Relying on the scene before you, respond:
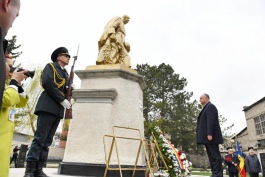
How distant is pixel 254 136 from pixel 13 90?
4681 centimetres

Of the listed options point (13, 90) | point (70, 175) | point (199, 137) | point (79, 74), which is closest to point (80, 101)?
point (79, 74)

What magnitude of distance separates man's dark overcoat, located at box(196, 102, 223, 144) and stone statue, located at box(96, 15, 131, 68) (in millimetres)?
3151

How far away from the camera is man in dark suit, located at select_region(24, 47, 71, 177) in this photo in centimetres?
347

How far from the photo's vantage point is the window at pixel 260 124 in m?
38.3

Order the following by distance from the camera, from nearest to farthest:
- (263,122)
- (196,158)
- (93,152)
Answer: (93,152)
(263,122)
(196,158)

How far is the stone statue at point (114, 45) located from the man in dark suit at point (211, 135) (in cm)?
320

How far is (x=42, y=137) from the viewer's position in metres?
3.55

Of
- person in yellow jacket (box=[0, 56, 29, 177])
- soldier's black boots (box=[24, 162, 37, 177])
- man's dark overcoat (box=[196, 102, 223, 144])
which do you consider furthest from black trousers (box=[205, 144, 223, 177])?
person in yellow jacket (box=[0, 56, 29, 177])

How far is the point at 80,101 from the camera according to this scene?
6027mm

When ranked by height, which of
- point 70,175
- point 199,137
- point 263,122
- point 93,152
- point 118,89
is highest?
point 263,122

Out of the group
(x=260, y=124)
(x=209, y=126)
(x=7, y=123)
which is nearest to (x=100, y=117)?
(x=209, y=126)

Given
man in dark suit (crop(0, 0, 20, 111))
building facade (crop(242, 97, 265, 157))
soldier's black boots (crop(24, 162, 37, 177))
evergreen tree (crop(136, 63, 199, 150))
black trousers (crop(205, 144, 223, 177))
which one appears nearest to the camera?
man in dark suit (crop(0, 0, 20, 111))

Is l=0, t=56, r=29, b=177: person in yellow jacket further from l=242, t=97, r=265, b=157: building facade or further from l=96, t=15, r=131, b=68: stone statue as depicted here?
l=242, t=97, r=265, b=157: building facade

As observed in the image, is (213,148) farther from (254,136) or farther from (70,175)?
(254,136)
